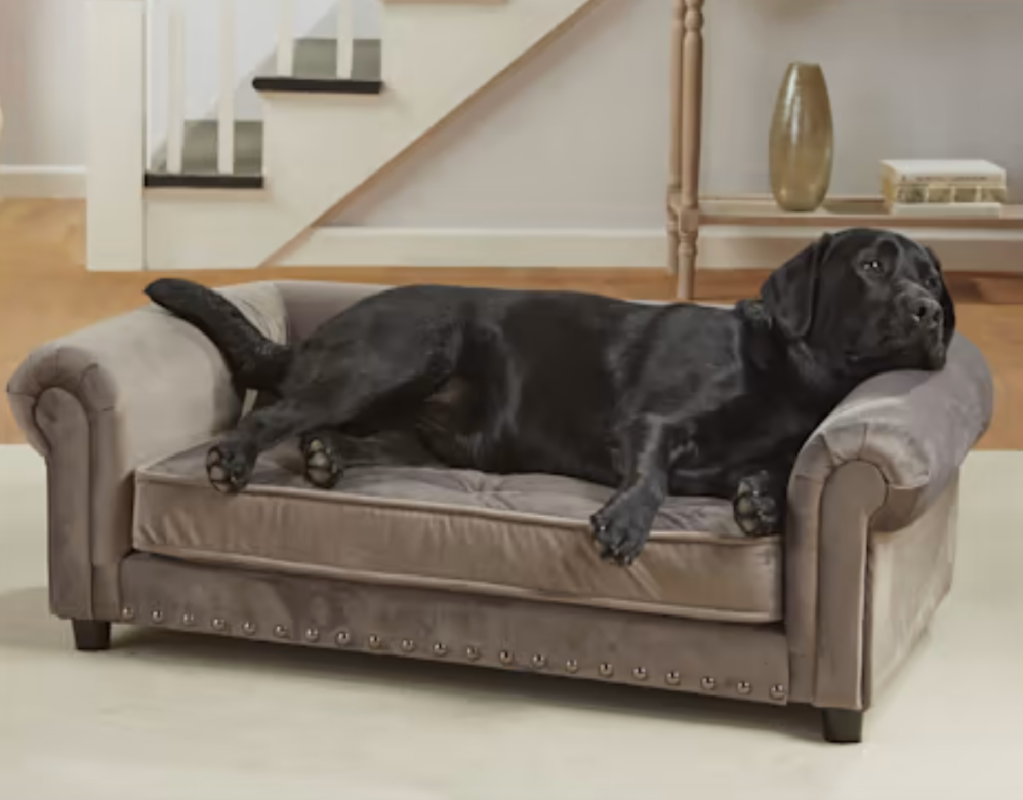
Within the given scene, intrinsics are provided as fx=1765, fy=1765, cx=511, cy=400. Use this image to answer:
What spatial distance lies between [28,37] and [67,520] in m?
4.61

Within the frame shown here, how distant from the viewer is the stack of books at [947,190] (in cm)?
527

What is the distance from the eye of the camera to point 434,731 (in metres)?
2.45

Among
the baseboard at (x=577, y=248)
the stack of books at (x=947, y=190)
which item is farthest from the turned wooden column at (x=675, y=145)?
the stack of books at (x=947, y=190)

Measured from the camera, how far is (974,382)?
8.87 ft

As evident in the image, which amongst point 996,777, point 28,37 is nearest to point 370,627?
point 996,777

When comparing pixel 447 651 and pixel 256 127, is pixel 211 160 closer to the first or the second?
pixel 256 127

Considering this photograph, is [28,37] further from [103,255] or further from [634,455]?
[634,455]

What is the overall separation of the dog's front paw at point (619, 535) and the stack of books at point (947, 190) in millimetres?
3107

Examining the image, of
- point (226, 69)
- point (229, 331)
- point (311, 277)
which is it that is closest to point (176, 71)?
point (226, 69)

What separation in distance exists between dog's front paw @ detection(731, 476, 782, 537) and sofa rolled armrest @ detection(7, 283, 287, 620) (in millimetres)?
911

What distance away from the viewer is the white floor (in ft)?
7.47

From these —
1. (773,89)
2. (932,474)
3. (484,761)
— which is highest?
(773,89)

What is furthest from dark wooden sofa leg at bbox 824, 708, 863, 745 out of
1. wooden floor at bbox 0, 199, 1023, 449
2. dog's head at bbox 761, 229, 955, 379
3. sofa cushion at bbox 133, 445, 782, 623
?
wooden floor at bbox 0, 199, 1023, 449

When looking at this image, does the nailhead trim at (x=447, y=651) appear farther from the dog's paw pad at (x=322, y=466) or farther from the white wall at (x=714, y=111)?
the white wall at (x=714, y=111)
